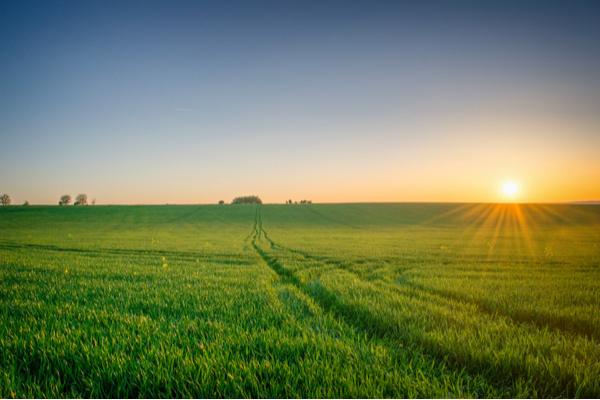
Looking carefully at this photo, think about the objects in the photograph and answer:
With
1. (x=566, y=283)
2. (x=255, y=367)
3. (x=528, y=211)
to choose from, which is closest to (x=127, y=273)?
(x=255, y=367)

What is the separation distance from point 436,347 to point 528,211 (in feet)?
288

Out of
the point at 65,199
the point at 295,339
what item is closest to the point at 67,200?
the point at 65,199

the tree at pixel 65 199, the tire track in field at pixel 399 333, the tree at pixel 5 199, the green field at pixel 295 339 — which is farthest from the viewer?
the tree at pixel 65 199

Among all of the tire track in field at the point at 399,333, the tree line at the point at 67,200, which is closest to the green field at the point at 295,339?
the tire track in field at the point at 399,333

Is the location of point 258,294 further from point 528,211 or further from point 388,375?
point 528,211

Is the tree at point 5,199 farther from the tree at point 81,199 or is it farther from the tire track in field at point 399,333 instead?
the tire track in field at point 399,333

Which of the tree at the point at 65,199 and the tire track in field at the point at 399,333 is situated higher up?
the tree at the point at 65,199

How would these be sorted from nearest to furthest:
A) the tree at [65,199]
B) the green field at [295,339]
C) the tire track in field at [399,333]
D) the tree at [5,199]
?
the green field at [295,339]
the tire track in field at [399,333]
the tree at [5,199]
the tree at [65,199]

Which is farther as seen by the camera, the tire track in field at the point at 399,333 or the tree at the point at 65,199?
the tree at the point at 65,199

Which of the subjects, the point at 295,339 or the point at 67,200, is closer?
the point at 295,339

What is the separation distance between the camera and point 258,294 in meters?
6.02

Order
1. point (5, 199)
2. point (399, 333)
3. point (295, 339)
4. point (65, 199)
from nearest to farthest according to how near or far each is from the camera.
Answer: point (295, 339) → point (399, 333) → point (5, 199) → point (65, 199)

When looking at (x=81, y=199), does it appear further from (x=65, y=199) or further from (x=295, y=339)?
(x=295, y=339)

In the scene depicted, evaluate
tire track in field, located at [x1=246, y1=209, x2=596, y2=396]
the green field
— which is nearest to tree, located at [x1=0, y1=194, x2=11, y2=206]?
the green field
